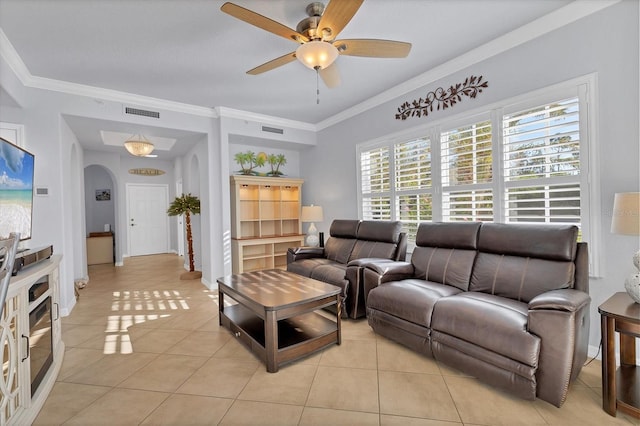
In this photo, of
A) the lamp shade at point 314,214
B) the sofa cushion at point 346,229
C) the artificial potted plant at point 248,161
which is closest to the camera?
the sofa cushion at point 346,229

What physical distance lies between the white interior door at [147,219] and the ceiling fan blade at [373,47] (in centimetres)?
748

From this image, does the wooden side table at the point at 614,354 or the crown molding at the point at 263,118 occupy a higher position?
the crown molding at the point at 263,118

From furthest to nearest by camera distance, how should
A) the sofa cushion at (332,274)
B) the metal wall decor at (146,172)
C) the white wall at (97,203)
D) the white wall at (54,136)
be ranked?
the white wall at (97,203) → the metal wall decor at (146,172) → the white wall at (54,136) → the sofa cushion at (332,274)

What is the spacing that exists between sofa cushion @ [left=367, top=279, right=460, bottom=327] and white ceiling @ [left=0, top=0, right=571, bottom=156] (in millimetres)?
2331

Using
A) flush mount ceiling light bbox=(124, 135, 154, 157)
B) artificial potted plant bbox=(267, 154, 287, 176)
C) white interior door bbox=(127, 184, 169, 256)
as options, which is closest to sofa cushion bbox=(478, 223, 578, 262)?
artificial potted plant bbox=(267, 154, 287, 176)

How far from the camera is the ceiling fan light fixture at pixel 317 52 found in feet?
7.01

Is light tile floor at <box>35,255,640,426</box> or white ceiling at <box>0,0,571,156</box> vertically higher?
white ceiling at <box>0,0,571,156</box>

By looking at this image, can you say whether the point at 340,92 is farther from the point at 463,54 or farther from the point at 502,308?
the point at 502,308

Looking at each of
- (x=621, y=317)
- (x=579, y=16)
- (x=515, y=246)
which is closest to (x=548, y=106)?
(x=579, y=16)

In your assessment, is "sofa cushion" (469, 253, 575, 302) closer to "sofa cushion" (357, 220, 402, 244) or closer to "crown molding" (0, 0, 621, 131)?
"sofa cushion" (357, 220, 402, 244)

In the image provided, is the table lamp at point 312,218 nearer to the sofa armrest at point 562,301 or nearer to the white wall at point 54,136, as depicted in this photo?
the white wall at point 54,136

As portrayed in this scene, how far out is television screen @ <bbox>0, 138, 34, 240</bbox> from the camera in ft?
6.45

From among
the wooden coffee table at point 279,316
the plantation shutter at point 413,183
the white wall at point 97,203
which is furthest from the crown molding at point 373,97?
the white wall at point 97,203

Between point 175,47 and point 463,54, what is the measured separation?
9.68 feet
